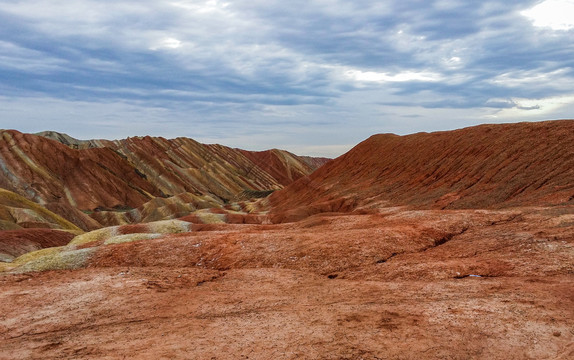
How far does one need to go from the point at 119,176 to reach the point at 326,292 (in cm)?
11000

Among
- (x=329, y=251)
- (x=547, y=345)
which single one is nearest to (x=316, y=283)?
(x=329, y=251)

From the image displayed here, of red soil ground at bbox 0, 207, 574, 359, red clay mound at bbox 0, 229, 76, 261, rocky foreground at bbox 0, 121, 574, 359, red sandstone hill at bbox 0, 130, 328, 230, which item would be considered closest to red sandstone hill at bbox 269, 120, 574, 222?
rocky foreground at bbox 0, 121, 574, 359

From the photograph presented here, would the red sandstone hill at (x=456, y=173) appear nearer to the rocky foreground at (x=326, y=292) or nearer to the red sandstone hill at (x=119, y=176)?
the rocky foreground at (x=326, y=292)

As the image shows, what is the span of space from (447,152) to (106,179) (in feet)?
289

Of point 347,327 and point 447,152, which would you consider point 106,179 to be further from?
point 347,327

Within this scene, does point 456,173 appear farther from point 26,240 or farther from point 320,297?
point 26,240

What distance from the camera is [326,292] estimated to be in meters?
17.7

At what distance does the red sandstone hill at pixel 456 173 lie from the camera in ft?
126

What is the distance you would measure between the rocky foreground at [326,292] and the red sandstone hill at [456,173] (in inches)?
35.8

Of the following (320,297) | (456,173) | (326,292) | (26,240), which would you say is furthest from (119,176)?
(320,297)

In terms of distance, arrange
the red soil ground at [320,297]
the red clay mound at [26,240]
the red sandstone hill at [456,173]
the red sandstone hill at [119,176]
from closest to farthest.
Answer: the red soil ground at [320,297], the red sandstone hill at [456,173], the red clay mound at [26,240], the red sandstone hill at [119,176]

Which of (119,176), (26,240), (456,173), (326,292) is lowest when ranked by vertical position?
(326,292)

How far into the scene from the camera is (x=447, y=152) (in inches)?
2355

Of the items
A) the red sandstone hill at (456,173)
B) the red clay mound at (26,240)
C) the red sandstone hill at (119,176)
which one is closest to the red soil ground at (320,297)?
the red sandstone hill at (456,173)
